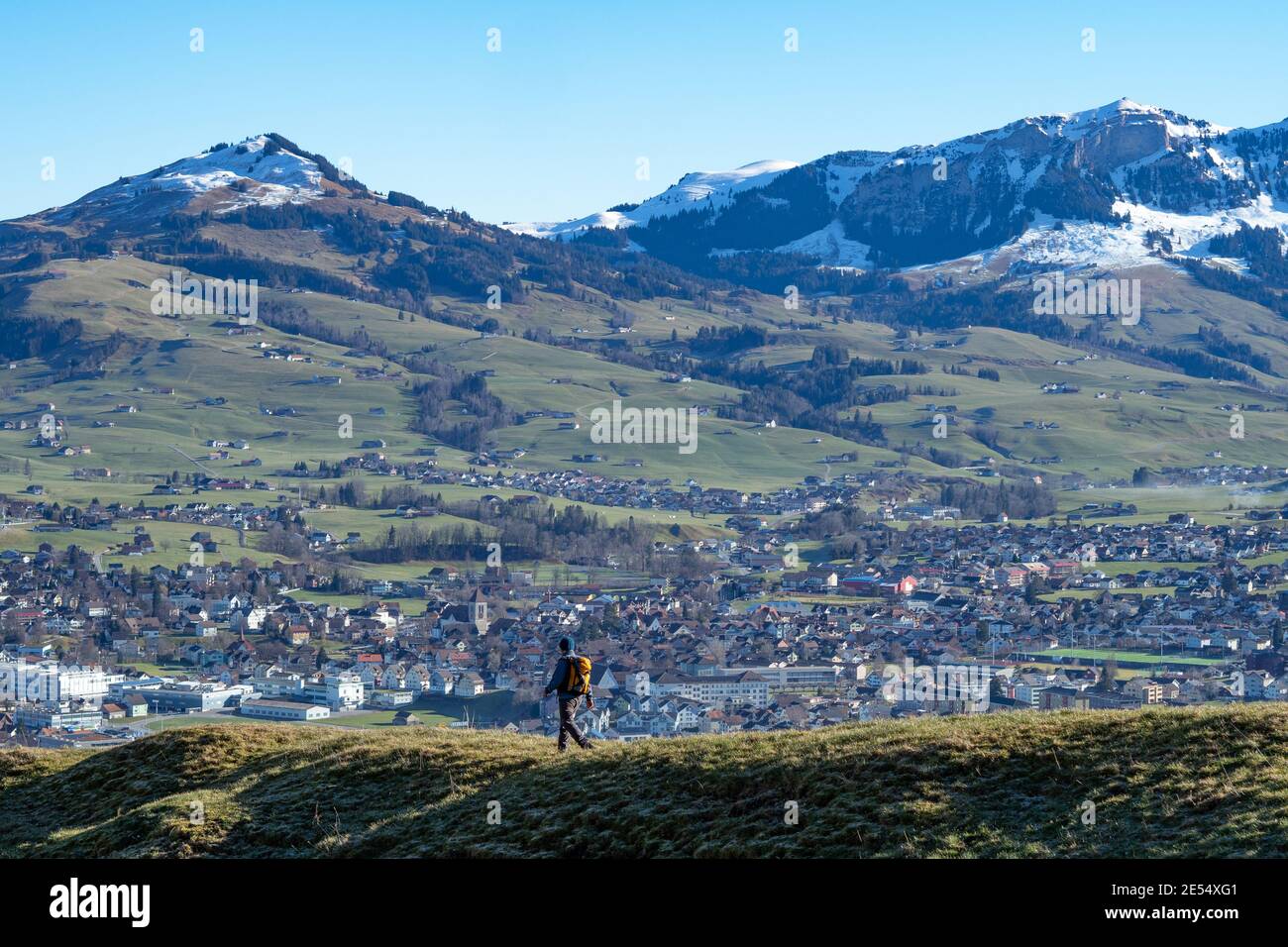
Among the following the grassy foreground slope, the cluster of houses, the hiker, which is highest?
the hiker

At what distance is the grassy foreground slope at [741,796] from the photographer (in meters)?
15.7

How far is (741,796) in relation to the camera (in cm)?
1773

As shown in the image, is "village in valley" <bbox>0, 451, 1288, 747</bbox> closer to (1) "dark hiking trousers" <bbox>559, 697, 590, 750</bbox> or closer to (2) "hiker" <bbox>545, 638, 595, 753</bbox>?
(1) "dark hiking trousers" <bbox>559, 697, 590, 750</bbox>

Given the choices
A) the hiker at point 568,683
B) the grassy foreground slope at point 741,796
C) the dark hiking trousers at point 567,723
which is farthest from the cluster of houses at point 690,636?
the grassy foreground slope at point 741,796

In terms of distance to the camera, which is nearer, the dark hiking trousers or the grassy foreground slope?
the grassy foreground slope

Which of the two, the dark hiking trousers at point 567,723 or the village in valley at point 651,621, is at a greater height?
the dark hiking trousers at point 567,723

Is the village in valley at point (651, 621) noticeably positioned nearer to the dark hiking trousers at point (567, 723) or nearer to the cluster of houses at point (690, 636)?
the cluster of houses at point (690, 636)

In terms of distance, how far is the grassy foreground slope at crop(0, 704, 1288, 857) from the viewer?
15680 millimetres

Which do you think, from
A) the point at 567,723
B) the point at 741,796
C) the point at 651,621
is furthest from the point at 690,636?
the point at 741,796

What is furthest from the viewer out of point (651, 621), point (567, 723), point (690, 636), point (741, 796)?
point (651, 621)

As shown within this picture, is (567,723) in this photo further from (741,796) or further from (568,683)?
(741,796)

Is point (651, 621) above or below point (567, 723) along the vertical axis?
below

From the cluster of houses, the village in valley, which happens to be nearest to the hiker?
the village in valley
